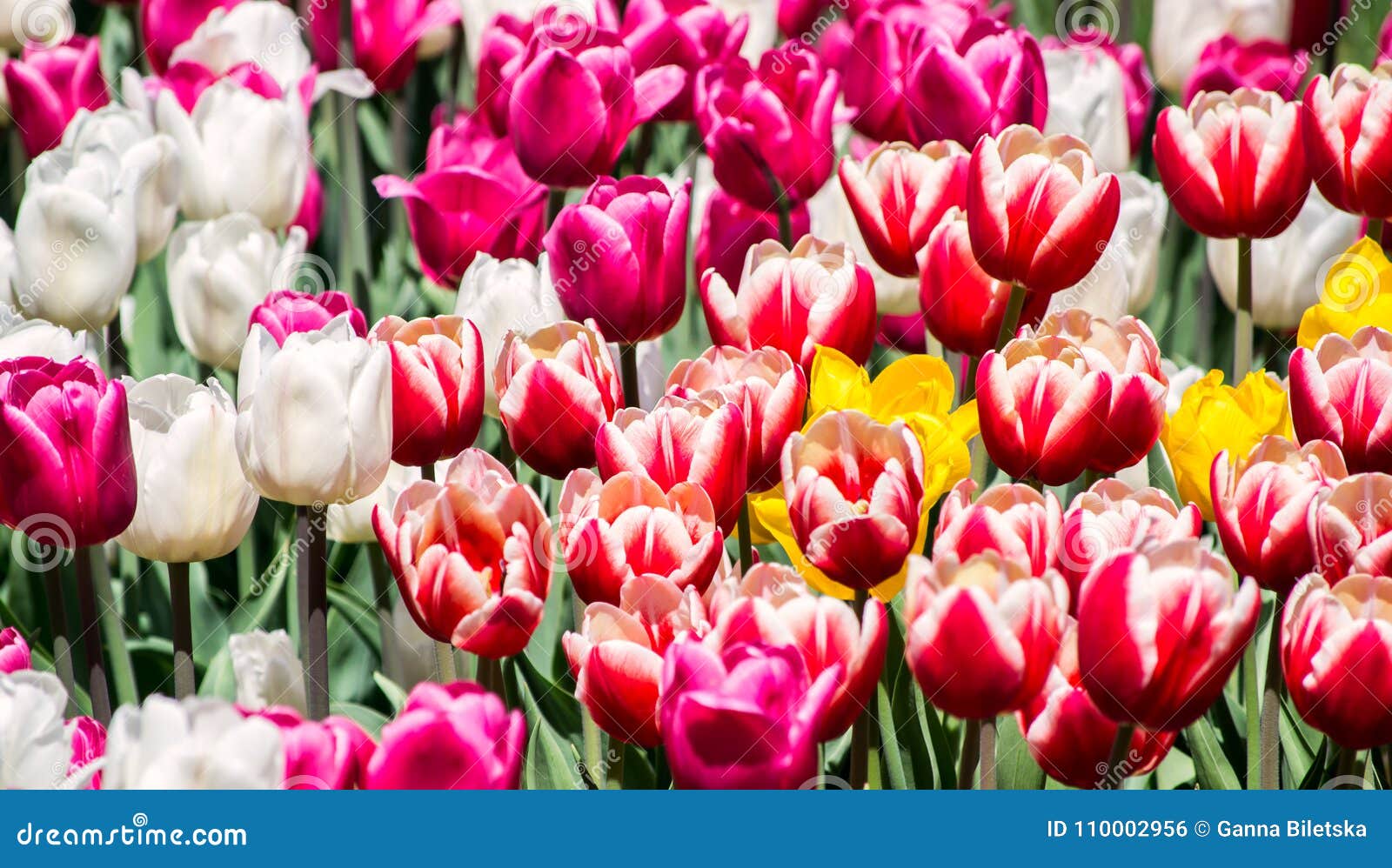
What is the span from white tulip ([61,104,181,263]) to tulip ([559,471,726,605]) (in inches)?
32.1

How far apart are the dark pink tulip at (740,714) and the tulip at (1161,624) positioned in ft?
0.52

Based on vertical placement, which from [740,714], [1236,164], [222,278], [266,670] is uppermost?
[1236,164]

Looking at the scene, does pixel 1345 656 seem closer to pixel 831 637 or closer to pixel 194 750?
pixel 831 637

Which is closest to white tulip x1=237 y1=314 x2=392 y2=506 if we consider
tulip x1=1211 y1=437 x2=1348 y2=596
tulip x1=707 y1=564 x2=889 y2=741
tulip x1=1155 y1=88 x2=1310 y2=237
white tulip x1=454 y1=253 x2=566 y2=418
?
white tulip x1=454 y1=253 x2=566 y2=418

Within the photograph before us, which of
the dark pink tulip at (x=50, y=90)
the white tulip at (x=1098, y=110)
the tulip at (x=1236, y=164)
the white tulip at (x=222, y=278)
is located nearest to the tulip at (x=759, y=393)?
the tulip at (x=1236, y=164)

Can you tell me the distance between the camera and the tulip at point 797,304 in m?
1.21

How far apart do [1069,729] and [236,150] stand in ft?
4.00

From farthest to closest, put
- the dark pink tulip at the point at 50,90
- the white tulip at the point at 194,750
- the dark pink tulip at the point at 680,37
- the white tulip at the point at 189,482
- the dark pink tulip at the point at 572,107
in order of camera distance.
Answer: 1. the dark pink tulip at the point at 50,90
2. the dark pink tulip at the point at 680,37
3. the dark pink tulip at the point at 572,107
4. the white tulip at the point at 189,482
5. the white tulip at the point at 194,750

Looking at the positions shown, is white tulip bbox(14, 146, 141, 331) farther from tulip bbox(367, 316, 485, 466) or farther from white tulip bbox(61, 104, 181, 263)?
tulip bbox(367, 316, 485, 466)

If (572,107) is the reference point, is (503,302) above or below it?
below

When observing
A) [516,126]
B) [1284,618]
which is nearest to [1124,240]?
[516,126]

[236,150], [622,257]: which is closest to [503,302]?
[622,257]

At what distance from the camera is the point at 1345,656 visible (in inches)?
34.5

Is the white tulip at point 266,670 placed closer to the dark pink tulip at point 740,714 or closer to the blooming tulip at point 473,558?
the blooming tulip at point 473,558
